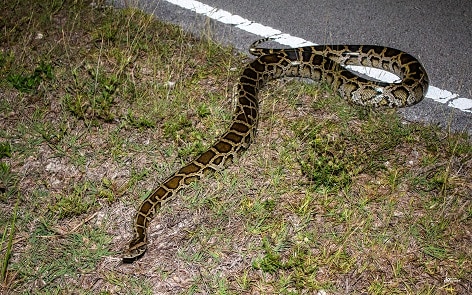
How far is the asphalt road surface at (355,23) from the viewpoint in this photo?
6.28m

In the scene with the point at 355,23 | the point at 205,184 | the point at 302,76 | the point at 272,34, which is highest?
the point at 355,23

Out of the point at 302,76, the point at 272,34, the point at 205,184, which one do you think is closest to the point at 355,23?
the point at 272,34

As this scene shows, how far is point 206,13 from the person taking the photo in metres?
7.02

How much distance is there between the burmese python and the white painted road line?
147 millimetres

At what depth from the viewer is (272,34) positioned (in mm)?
6688

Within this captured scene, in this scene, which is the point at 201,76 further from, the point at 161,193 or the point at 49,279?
the point at 49,279

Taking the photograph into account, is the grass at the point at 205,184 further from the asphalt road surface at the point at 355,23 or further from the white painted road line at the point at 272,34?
the asphalt road surface at the point at 355,23

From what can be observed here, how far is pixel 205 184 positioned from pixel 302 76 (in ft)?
6.90

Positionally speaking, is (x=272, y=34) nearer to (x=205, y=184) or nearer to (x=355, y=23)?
(x=355, y=23)

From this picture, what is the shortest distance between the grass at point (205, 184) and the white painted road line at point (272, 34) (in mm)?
579

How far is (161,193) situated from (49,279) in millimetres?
1084

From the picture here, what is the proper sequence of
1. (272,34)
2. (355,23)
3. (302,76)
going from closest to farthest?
(302,76) → (272,34) → (355,23)

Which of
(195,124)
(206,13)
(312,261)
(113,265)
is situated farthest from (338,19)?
(113,265)

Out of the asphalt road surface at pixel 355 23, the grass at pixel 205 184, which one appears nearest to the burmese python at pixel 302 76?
the grass at pixel 205 184
